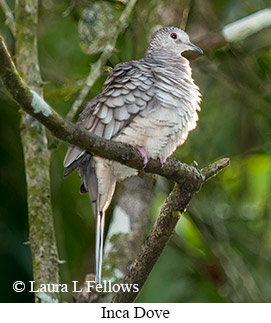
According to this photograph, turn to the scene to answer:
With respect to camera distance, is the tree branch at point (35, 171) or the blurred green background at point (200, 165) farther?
the blurred green background at point (200, 165)

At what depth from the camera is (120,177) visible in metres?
4.88

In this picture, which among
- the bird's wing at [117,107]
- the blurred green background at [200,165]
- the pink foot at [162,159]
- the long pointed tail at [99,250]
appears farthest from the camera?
the blurred green background at [200,165]

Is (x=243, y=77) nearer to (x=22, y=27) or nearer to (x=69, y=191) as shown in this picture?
(x=69, y=191)

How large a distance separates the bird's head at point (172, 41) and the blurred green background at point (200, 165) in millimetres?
860

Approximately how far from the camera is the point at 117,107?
173 inches

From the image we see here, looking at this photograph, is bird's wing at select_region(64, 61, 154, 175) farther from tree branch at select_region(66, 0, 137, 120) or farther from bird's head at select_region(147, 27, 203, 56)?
bird's head at select_region(147, 27, 203, 56)

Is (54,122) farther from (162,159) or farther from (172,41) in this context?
(172,41)

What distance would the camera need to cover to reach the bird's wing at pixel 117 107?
436 centimetres

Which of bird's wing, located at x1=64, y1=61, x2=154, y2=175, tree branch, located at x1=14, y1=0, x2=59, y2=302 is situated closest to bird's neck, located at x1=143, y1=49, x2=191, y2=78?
bird's wing, located at x1=64, y1=61, x2=154, y2=175

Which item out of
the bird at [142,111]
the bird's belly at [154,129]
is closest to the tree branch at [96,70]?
the bird at [142,111]

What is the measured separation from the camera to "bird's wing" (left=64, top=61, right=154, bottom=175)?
436 cm

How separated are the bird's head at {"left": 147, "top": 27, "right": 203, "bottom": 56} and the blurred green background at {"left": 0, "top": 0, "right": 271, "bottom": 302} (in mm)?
860

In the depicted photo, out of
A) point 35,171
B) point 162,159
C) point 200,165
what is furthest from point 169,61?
point 200,165

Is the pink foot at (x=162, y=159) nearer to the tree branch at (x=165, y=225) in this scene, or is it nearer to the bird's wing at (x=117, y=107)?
the tree branch at (x=165, y=225)
